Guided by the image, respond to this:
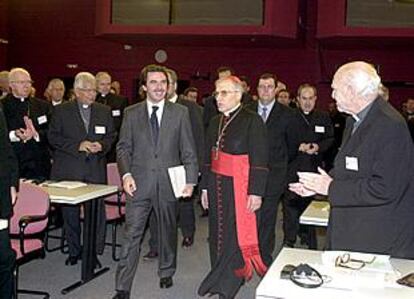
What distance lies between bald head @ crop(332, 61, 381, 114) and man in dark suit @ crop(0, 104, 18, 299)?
1860 mm

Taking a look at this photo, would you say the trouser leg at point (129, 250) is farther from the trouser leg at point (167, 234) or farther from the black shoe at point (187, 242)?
the black shoe at point (187, 242)

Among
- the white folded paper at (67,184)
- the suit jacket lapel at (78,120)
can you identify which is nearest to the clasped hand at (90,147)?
the suit jacket lapel at (78,120)

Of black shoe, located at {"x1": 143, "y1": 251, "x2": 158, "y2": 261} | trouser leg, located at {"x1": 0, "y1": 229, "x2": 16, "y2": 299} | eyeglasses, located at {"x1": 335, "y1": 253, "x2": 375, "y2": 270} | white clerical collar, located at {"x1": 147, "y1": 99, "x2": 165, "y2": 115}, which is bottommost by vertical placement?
black shoe, located at {"x1": 143, "y1": 251, "x2": 158, "y2": 261}

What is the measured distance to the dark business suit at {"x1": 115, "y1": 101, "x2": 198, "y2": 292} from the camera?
4.25 m

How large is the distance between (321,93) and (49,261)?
746cm

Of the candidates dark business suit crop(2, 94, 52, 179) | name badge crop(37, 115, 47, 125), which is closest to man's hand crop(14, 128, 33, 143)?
dark business suit crop(2, 94, 52, 179)

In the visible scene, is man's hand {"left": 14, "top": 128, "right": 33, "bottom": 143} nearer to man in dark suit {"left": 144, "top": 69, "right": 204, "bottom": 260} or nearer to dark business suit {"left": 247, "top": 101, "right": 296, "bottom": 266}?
man in dark suit {"left": 144, "top": 69, "right": 204, "bottom": 260}

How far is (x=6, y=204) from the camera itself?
3.35 meters

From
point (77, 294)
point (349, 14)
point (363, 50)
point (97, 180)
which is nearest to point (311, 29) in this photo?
point (363, 50)

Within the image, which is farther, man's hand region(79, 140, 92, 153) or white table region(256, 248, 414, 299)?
man's hand region(79, 140, 92, 153)

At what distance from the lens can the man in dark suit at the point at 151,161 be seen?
4.25m

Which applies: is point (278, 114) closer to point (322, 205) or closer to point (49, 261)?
point (322, 205)

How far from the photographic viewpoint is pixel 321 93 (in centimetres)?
1162

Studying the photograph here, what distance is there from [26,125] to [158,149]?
6.50ft
